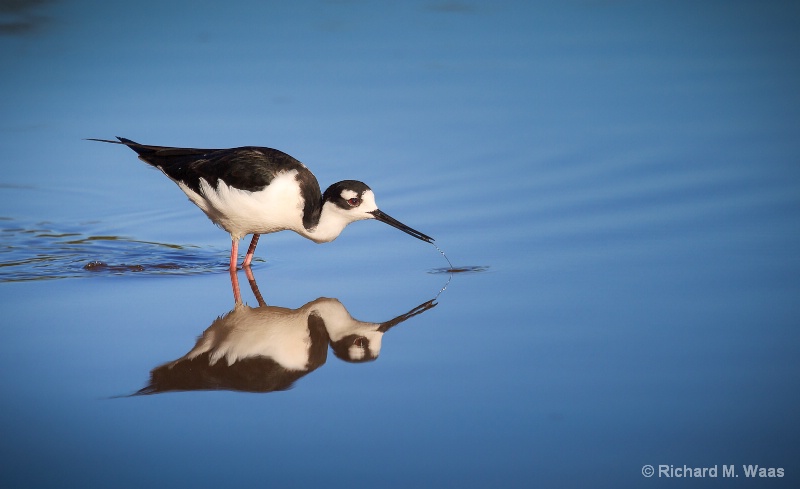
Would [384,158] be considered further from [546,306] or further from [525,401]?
[525,401]

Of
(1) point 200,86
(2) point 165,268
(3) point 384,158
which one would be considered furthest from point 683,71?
(2) point 165,268

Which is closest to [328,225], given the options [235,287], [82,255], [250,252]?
[250,252]

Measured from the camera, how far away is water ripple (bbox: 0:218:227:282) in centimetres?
676

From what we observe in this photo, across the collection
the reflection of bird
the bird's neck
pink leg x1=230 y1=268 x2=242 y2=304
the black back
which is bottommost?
the reflection of bird

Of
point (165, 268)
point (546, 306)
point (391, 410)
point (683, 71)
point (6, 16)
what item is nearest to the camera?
point (391, 410)

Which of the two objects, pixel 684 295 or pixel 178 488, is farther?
pixel 684 295

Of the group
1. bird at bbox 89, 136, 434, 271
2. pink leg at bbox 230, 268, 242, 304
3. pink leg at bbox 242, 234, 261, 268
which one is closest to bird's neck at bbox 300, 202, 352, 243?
bird at bbox 89, 136, 434, 271

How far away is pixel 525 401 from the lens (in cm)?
449

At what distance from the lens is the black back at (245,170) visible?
6.88 meters

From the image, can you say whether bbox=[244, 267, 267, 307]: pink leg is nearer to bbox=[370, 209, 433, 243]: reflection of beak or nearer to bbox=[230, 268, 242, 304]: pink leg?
bbox=[230, 268, 242, 304]: pink leg

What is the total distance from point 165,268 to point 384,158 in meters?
2.31

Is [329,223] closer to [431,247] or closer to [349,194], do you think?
[349,194]

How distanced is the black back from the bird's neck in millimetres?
36

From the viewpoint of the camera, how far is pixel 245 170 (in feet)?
22.7
